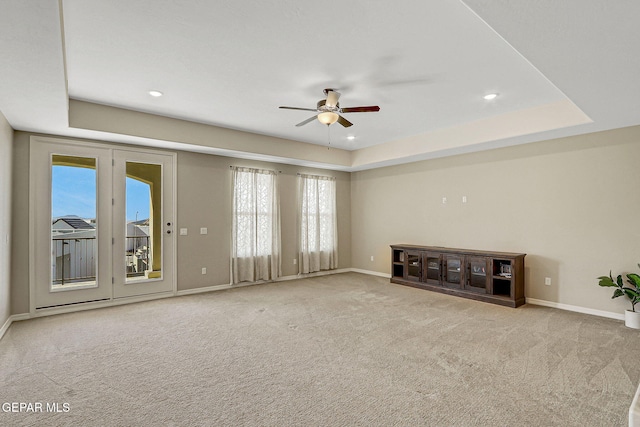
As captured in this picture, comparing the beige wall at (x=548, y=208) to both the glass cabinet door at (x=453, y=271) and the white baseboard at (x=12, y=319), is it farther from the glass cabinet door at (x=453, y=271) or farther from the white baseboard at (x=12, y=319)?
the white baseboard at (x=12, y=319)

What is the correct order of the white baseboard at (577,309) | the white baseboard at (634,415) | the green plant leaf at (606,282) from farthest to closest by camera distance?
the white baseboard at (577,309), the green plant leaf at (606,282), the white baseboard at (634,415)

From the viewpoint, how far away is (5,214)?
392 cm

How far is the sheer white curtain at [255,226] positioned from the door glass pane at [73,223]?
2.20 meters

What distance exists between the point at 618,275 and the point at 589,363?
2.05 meters

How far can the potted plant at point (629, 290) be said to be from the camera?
391cm

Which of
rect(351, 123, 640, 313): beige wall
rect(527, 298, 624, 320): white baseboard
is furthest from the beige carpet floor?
rect(351, 123, 640, 313): beige wall

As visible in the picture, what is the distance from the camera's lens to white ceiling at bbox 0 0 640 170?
213 centimetres

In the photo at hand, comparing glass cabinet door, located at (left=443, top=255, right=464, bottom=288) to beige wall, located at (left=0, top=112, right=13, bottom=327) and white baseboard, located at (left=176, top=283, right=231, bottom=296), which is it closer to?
white baseboard, located at (left=176, top=283, right=231, bottom=296)

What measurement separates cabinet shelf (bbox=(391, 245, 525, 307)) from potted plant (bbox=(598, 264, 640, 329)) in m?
1.01

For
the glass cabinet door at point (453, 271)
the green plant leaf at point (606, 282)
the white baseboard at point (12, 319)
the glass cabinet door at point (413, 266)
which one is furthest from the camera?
the glass cabinet door at point (413, 266)

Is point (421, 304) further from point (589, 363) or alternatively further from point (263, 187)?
point (263, 187)

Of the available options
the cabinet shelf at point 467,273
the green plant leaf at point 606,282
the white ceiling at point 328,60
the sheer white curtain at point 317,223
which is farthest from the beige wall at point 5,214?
the green plant leaf at point 606,282

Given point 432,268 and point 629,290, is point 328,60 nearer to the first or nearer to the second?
point 432,268

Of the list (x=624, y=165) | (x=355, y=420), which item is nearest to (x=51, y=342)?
(x=355, y=420)
